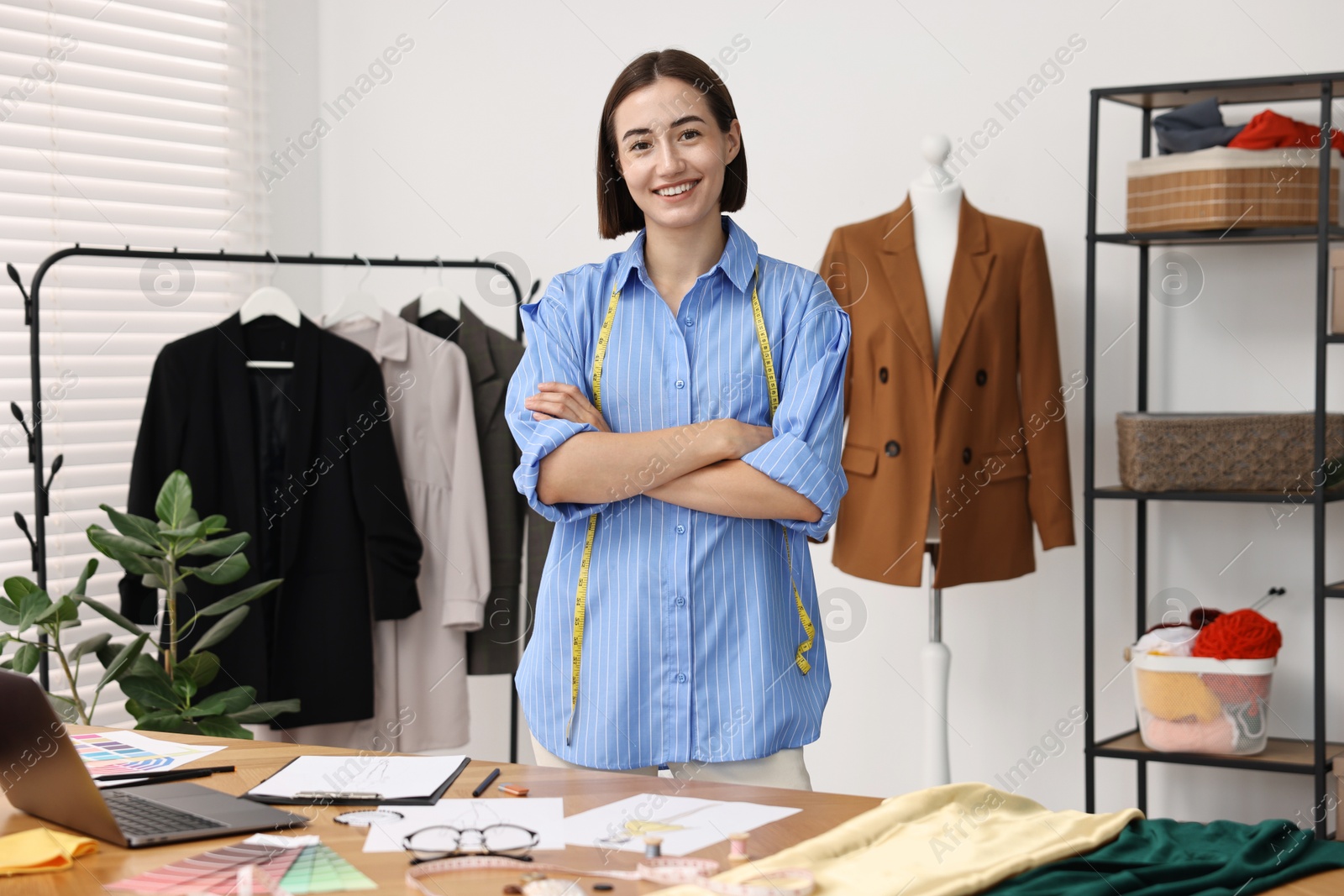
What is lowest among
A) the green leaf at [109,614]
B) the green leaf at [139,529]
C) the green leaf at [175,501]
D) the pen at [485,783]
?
A: the pen at [485,783]

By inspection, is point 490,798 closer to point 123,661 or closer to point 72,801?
point 72,801

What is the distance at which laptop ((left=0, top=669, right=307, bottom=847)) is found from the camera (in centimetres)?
126

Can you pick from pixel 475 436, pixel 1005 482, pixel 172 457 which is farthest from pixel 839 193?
pixel 172 457

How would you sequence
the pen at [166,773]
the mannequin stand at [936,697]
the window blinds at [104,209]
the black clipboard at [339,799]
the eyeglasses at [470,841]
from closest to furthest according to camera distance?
the eyeglasses at [470,841] < the black clipboard at [339,799] < the pen at [166,773] < the mannequin stand at [936,697] < the window blinds at [104,209]

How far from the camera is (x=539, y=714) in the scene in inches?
70.0

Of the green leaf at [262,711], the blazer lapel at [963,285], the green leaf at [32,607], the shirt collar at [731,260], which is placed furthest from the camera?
the blazer lapel at [963,285]

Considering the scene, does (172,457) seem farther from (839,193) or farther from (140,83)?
(839,193)

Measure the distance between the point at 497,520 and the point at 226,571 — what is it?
742 mm

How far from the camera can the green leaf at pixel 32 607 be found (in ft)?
7.70

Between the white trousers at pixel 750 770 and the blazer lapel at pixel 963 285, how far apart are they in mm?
1307

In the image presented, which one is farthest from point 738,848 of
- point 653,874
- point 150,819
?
point 150,819

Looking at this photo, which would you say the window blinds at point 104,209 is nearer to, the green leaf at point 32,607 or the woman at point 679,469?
the green leaf at point 32,607

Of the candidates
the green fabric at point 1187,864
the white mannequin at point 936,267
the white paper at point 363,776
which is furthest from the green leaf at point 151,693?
the green fabric at point 1187,864

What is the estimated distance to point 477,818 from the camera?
4.33ft
